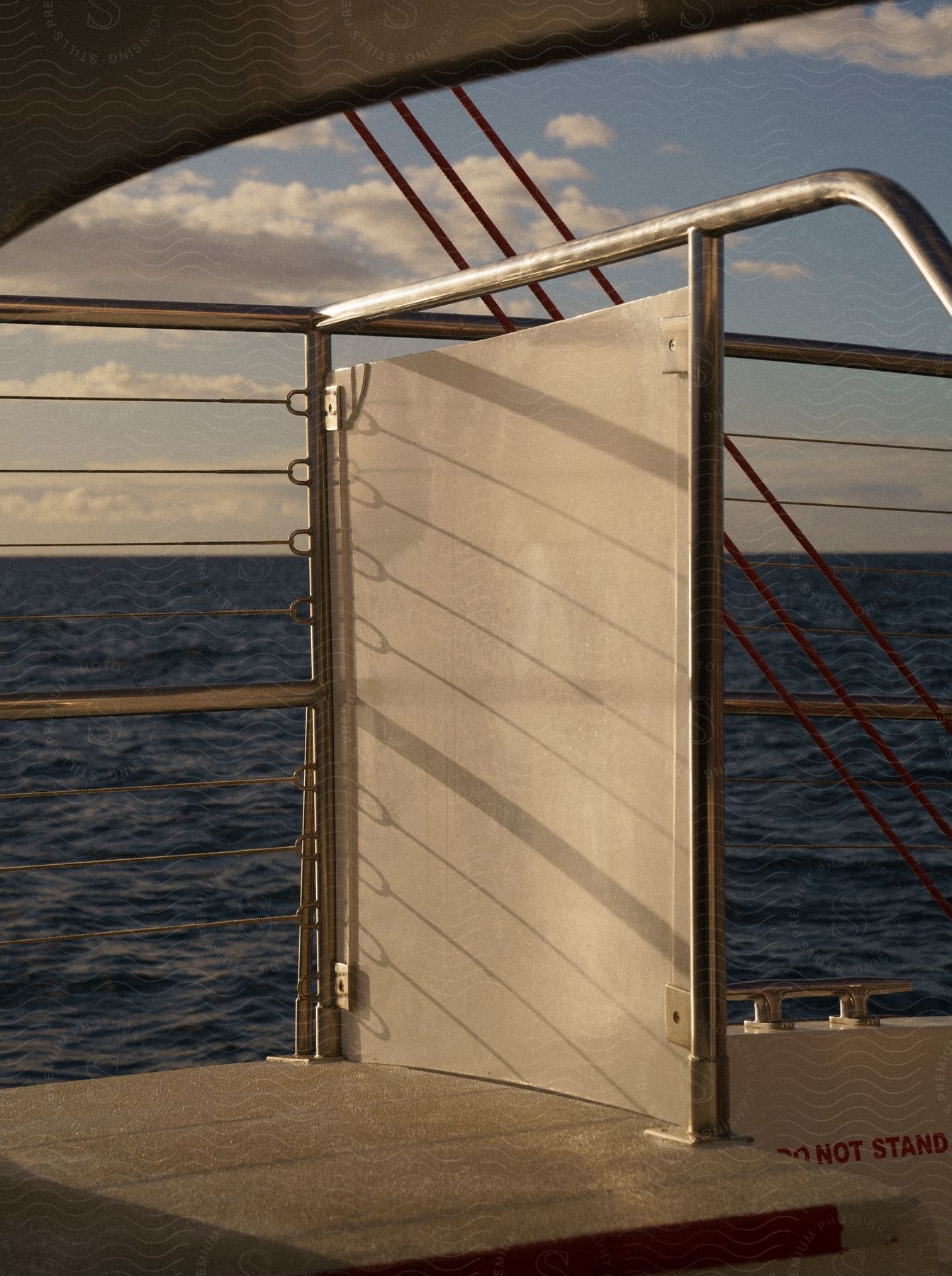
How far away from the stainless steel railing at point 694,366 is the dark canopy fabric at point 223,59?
211 millimetres

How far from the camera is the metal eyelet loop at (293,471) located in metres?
1.71

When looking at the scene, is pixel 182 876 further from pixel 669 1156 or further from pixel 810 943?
pixel 669 1156

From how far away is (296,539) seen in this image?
1.73m

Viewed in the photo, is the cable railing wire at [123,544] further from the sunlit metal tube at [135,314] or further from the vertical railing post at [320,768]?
the sunlit metal tube at [135,314]

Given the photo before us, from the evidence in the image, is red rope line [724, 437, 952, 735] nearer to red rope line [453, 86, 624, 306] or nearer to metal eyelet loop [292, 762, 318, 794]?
red rope line [453, 86, 624, 306]

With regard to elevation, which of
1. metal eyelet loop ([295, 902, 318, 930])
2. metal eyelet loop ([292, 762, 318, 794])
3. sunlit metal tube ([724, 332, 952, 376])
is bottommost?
metal eyelet loop ([295, 902, 318, 930])

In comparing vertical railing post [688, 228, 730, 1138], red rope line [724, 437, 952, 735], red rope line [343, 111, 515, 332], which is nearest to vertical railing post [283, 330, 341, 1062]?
red rope line [343, 111, 515, 332]

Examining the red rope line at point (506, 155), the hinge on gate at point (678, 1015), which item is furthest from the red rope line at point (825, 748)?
the red rope line at point (506, 155)

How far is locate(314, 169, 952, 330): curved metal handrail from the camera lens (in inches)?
37.2

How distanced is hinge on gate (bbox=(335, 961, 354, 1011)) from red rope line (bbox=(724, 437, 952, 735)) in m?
0.76

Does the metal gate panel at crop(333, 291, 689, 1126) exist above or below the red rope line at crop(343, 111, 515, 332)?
below

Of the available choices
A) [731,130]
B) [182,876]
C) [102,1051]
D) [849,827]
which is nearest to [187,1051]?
[102,1051]

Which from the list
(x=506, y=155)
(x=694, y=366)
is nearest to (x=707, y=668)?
(x=694, y=366)

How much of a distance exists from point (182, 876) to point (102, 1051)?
266 centimetres
